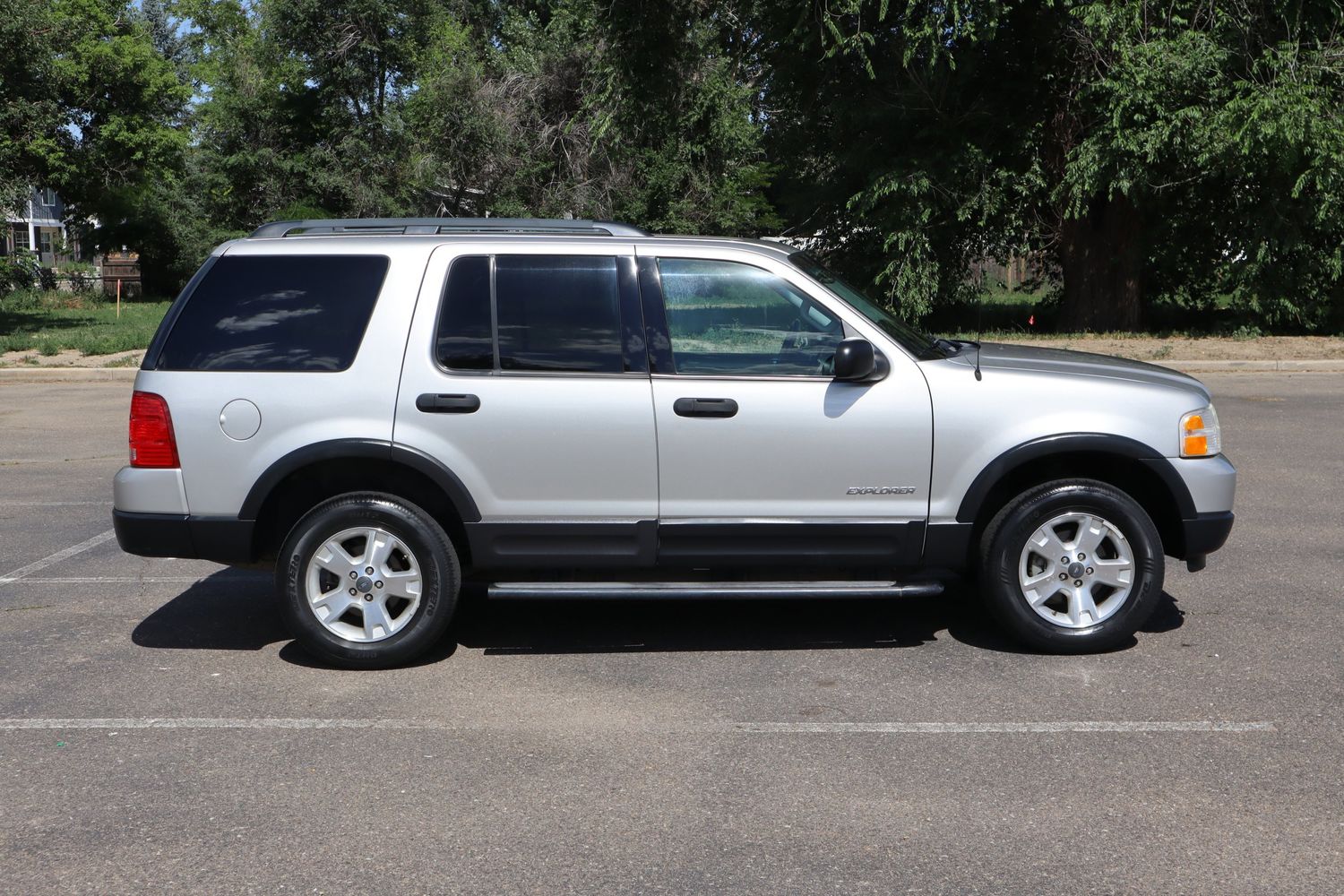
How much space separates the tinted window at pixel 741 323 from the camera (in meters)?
5.90

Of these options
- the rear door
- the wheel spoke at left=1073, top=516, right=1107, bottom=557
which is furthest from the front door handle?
the wheel spoke at left=1073, top=516, right=1107, bottom=557

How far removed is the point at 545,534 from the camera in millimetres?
5871

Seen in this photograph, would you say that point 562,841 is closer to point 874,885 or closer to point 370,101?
point 874,885

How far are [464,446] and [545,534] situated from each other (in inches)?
20.5

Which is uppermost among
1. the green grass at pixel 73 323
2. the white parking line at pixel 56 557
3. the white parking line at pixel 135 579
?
the green grass at pixel 73 323

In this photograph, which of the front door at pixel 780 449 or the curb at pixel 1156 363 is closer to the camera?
the front door at pixel 780 449

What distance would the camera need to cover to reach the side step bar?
5805 mm

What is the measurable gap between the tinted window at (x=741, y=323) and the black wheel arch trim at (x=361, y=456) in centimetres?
110

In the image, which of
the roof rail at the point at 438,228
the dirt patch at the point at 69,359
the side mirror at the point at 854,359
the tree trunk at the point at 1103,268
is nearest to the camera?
the side mirror at the point at 854,359

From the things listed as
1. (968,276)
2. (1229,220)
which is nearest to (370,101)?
(968,276)

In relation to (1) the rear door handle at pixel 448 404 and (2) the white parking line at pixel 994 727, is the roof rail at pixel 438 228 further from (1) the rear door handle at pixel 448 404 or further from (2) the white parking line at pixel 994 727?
(2) the white parking line at pixel 994 727

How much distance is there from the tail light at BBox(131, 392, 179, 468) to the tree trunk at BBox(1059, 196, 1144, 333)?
19.7m

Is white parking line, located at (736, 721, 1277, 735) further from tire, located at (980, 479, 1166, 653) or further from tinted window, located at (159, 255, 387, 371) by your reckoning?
tinted window, located at (159, 255, 387, 371)

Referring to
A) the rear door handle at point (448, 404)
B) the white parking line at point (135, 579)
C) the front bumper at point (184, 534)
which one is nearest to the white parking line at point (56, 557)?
the white parking line at point (135, 579)
